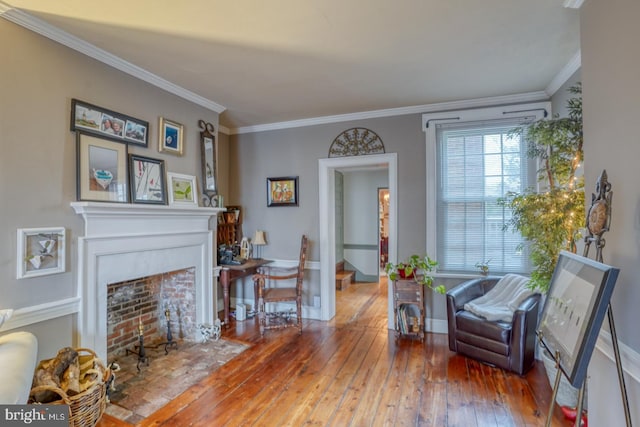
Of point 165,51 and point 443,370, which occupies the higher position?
point 165,51

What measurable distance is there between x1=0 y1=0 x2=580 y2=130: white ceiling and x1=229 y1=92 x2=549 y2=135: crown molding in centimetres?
10

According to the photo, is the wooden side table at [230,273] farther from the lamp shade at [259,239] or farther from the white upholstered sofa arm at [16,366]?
the white upholstered sofa arm at [16,366]

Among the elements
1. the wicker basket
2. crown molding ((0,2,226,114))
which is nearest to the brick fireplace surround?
the wicker basket

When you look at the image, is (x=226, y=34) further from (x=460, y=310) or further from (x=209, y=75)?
(x=460, y=310)

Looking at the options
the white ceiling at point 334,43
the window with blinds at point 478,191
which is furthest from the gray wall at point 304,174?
the white ceiling at point 334,43

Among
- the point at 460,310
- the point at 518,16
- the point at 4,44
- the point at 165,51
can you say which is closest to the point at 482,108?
the point at 518,16

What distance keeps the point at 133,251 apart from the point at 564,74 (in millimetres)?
4081

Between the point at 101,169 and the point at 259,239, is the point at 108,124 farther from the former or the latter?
the point at 259,239

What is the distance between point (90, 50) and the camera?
7.97 ft

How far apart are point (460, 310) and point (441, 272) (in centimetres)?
64

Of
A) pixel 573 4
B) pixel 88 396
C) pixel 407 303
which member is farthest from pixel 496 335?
pixel 88 396

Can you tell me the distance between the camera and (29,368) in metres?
1.63

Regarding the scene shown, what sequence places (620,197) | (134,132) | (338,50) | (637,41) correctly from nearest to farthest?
(637,41)
(620,197)
(338,50)
(134,132)

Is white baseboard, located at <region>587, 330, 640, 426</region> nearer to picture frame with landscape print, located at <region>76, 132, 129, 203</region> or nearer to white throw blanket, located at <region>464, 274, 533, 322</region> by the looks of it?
white throw blanket, located at <region>464, 274, 533, 322</region>
